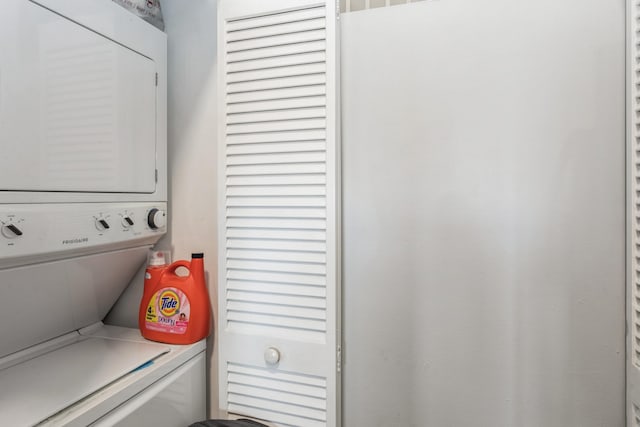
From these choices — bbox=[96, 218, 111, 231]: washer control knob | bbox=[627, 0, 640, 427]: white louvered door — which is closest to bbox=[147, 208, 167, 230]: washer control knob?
bbox=[96, 218, 111, 231]: washer control knob

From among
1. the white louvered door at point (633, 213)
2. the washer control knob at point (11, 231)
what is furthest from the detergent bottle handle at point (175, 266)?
the white louvered door at point (633, 213)

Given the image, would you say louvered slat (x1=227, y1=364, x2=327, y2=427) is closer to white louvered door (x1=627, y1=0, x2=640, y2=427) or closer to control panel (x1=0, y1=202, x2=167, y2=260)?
control panel (x1=0, y1=202, x2=167, y2=260)

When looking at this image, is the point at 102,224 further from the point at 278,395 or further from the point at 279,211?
the point at 278,395

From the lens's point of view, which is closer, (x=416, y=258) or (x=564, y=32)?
(x=564, y=32)

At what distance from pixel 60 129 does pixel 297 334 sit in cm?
116

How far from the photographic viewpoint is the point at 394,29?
58.7 inches

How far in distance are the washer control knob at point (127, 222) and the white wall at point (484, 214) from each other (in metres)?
0.93

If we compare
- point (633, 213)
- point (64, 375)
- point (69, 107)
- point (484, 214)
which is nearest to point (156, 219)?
point (69, 107)

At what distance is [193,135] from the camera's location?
1.79 metres

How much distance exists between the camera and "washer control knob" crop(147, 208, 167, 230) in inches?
65.2

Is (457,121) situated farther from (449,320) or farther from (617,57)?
(449,320)

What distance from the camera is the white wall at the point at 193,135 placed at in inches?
68.8

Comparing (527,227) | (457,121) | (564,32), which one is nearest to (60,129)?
(457,121)

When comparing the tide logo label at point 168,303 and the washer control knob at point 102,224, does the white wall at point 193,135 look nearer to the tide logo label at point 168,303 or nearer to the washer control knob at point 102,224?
the tide logo label at point 168,303
